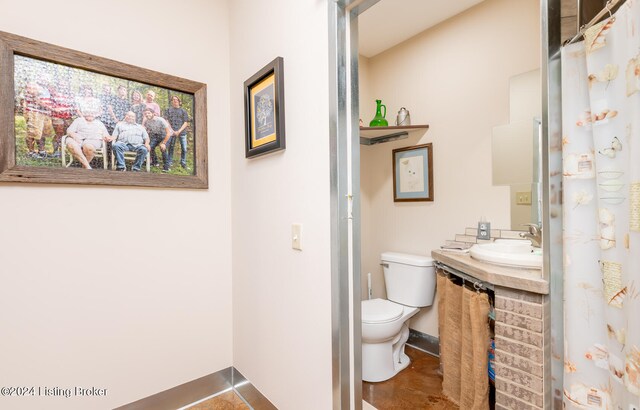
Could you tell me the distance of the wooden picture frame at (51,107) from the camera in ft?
4.15

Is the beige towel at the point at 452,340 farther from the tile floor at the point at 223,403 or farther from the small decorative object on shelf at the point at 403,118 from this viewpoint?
the small decorative object on shelf at the point at 403,118

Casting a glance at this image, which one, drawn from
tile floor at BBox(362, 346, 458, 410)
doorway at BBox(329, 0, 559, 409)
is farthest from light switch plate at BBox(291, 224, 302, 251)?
tile floor at BBox(362, 346, 458, 410)

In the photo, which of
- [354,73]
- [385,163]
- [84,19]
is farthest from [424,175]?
[84,19]

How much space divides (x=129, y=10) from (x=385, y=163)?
211cm

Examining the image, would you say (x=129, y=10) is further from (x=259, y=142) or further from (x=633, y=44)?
(x=633, y=44)

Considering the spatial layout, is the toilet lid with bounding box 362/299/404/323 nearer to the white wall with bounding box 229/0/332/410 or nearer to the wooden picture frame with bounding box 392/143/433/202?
the white wall with bounding box 229/0/332/410

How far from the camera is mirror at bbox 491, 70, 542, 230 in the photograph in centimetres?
191

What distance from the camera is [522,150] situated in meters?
1.97

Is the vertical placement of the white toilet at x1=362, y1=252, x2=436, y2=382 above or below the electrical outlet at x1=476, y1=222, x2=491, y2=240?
below

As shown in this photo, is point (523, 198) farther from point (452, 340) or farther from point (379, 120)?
point (379, 120)

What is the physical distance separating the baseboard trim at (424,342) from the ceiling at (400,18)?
2.50 meters

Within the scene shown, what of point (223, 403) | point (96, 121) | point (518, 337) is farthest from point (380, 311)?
point (96, 121)

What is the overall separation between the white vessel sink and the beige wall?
40 cm

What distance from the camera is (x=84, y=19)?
143cm
